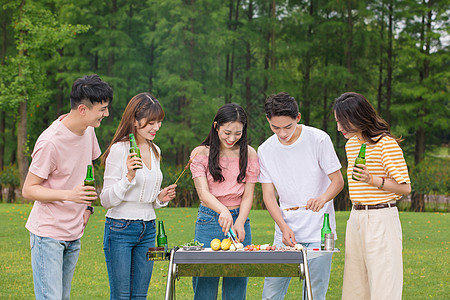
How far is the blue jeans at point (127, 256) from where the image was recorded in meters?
3.95

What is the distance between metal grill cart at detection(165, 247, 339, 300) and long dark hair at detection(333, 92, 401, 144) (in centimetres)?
98

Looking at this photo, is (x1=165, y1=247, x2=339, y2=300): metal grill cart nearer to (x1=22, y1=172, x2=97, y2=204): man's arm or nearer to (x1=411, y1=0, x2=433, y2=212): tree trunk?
(x1=22, y1=172, x2=97, y2=204): man's arm

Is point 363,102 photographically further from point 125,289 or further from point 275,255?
point 125,289

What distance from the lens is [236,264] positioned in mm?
3668

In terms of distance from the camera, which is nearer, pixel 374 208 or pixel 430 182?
pixel 374 208

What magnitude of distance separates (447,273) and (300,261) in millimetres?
6270

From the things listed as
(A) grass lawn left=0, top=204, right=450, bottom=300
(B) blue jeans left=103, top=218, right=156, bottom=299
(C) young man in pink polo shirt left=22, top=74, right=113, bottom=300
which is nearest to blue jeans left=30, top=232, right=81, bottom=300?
(C) young man in pink polo shirt left=22, top=74, right=113, bottom=300

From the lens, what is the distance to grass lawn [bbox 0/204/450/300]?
7785 mm

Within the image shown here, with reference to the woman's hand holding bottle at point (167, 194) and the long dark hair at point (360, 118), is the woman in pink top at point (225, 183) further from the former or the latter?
the long dark hair at point (360, 118)

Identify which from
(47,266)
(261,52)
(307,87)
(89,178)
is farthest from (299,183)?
(261,52)

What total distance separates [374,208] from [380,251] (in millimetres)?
301

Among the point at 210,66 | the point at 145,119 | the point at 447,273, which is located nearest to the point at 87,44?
the point at 210,66

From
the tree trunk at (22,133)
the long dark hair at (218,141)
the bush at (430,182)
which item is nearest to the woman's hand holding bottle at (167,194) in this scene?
the long dark hair at (218,141)

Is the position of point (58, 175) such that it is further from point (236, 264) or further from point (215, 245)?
point (236, 264)
